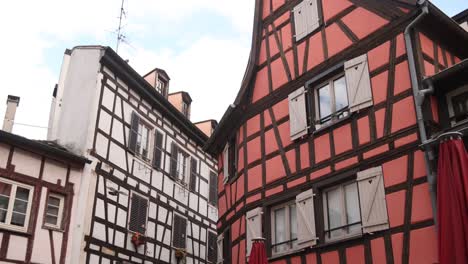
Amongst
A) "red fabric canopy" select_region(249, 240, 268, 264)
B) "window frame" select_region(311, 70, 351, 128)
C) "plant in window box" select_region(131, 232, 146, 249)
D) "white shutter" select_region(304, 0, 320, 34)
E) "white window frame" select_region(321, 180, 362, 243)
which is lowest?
"red fabric canopy" select_region(249, 240, 268, 264)

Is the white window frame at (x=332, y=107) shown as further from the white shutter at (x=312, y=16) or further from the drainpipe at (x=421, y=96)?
the drainpipe at (x=421, y=96)

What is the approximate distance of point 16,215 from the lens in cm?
1373

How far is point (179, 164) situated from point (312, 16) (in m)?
10.0

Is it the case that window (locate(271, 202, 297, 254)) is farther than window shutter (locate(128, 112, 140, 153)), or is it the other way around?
window shutter (locate(128, 112, 140, 153))

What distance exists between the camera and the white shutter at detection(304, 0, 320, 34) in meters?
12.9

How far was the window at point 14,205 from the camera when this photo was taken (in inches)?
532

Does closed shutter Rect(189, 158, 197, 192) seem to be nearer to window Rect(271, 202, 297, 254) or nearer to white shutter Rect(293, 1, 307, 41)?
window Rect(271, 202, 297, 254)

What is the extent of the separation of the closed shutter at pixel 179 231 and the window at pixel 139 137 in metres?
2.76

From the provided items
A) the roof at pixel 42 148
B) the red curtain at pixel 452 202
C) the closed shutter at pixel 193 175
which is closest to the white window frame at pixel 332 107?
the red curtain at pixel 452 202

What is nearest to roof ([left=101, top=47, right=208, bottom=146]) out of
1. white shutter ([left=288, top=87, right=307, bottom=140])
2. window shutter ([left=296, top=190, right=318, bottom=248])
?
white shutter ([left=288, top=87, right=307, bottom=140])

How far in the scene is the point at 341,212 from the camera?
1096 cm

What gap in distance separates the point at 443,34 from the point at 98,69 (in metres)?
→ 10.4

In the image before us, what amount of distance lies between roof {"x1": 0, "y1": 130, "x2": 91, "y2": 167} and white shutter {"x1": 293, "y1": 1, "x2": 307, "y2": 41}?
270 inches

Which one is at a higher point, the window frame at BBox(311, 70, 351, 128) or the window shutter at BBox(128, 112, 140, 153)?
the window shutter at BBox(128, 112, 140, 153)
